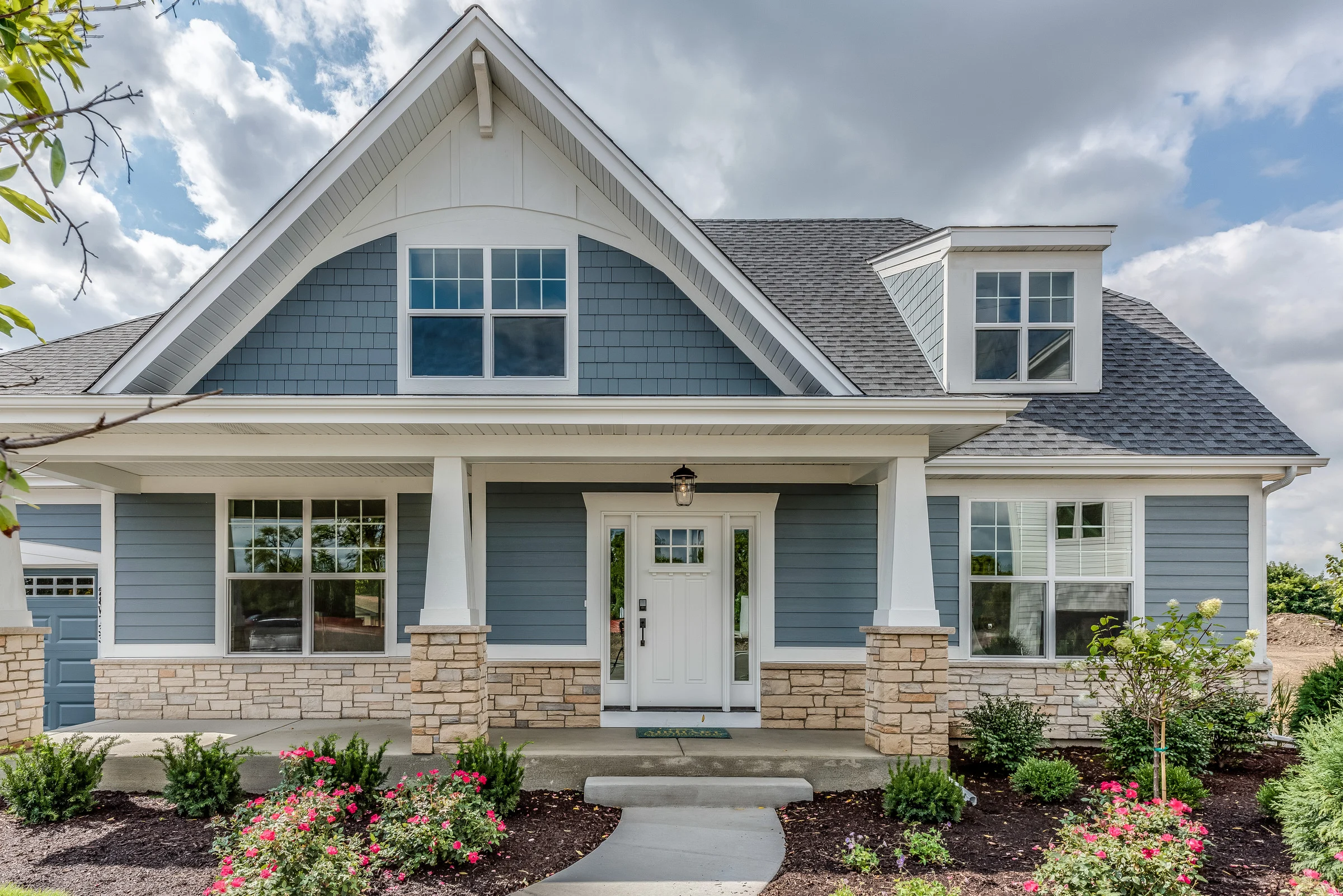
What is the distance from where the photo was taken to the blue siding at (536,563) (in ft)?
27.6

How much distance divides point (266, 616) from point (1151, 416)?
33.2 ft

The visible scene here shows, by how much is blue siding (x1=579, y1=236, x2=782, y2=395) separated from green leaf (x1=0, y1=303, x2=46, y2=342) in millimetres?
5946

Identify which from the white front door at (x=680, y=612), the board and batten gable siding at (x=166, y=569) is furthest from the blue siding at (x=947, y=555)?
the board and batten gable siding at (x=166, y=569)

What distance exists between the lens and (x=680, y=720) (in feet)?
27.1

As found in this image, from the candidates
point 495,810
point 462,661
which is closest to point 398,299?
point 462,661

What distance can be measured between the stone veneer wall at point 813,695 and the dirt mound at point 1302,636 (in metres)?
10.9

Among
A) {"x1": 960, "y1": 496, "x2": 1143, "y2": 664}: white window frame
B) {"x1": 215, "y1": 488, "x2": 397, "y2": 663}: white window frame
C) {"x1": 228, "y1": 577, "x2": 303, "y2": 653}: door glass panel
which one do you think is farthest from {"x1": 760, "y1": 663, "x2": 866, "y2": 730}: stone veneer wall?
{"x1": 228, "y1": 577, "x2": 303, "y2": 653}: door glass panel

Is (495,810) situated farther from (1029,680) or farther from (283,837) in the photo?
(1029,680)

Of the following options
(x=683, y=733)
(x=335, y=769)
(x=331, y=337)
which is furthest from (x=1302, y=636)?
(x=331, y=337)

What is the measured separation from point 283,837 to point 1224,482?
9.37m

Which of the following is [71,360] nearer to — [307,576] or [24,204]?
[307,576]

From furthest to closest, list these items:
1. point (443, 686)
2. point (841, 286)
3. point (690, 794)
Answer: point (841, 286)
point (443, 686)
point (690, 794)

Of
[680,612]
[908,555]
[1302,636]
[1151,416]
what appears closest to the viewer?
[908,555]

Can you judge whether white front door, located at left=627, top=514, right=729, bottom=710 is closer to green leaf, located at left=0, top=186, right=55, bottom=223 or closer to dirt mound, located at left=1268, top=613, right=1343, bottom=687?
green leaf, located at left=0, top=186, right=55, bottom=223
